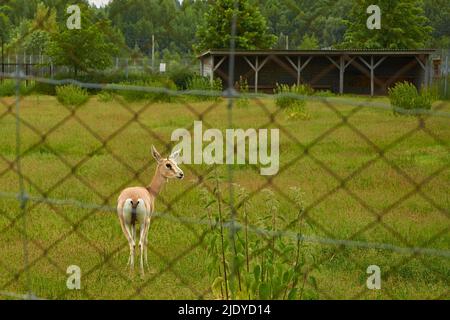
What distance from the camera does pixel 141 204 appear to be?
8.84 feet

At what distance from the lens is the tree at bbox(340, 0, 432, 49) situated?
74.2ft

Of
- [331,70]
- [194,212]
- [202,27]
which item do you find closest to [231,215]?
[194,212]

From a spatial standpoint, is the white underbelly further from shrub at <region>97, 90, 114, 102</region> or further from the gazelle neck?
shrub at <region>97, 90, 114, 102</region>

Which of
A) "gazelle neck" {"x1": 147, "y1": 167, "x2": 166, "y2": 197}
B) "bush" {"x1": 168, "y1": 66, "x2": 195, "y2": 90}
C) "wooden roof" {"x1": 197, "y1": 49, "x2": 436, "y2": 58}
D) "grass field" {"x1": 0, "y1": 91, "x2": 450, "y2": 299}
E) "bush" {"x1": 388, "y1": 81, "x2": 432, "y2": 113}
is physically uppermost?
"wooden roof" {"x1": 197, "y1": 49, "x2": 436, "y2": 58}

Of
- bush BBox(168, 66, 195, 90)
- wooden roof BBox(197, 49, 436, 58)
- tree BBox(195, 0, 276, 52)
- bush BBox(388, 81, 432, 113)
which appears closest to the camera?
bush BBox(388, 81, 432, 113)

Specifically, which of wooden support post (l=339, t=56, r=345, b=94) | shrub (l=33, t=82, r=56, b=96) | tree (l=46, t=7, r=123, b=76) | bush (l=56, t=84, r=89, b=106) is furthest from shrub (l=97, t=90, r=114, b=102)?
wooden support post (l=339, t=56, r=345, b=94)

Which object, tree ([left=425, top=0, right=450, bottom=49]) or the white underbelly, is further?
tree ([left=425, top=0, right=450, bottom=49])

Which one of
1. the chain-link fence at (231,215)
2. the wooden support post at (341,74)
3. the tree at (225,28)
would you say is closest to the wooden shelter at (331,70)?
the wooden support post at (341,74)

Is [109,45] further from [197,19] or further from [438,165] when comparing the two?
[438,165]

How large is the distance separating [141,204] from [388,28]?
21.6 metres

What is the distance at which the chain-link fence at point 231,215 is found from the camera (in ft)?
5.65

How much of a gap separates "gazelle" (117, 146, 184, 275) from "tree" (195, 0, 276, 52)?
53.2 ft

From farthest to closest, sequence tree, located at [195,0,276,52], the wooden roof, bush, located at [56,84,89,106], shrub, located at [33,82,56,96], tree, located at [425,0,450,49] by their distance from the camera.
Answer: tree, located at [425,0,450,49]
tree, located at [195,0,276,52]
the wooden roof
shrub, located at [33,82,56,96]
bush, located at [56,84,89,106]
